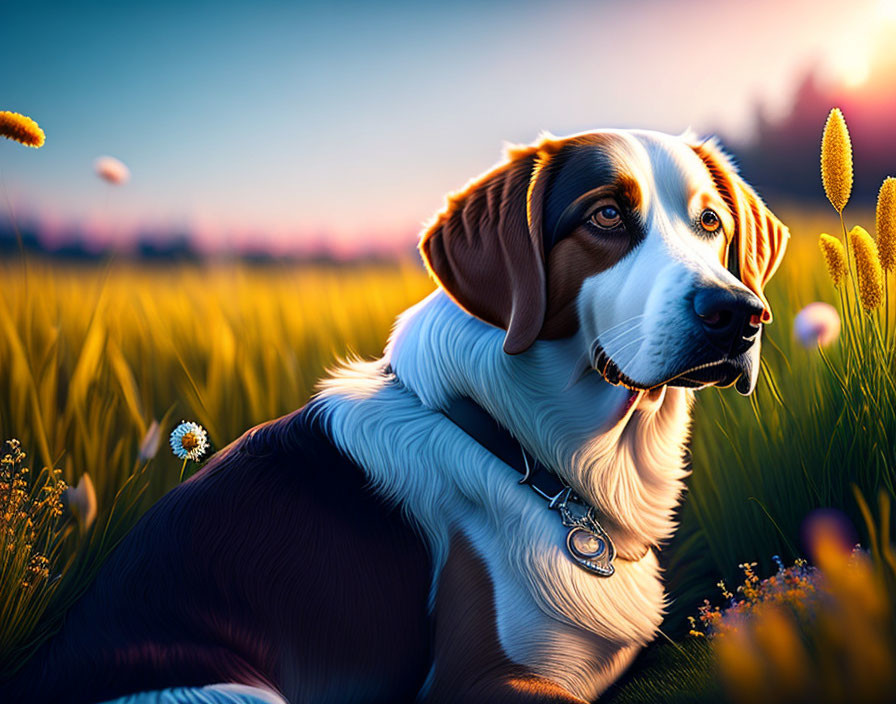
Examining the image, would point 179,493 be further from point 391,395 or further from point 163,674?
point 391,395

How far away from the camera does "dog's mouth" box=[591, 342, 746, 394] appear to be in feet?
7.06

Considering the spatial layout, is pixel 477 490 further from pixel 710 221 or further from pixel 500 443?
pixel 710 221

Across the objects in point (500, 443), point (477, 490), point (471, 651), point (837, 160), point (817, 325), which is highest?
point (837, 160)

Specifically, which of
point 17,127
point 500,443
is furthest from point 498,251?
point 17,127

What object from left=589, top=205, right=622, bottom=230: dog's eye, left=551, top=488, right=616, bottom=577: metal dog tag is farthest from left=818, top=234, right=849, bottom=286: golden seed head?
left=551, top=488, right=616, bottom=577: metal dog tag

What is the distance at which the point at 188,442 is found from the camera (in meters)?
2.97

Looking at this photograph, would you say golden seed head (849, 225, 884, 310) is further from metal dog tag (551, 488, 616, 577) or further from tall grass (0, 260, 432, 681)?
tall grass (0, 260, 432, 681)

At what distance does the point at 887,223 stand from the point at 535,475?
1.36 m

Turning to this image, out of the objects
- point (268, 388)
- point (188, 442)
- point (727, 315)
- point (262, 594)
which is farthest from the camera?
point (268, 388)

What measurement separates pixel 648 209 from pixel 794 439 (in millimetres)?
1120

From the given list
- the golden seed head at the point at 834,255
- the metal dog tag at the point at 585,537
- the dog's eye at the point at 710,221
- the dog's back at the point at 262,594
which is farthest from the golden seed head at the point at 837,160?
the dog's back at the point at 262,594

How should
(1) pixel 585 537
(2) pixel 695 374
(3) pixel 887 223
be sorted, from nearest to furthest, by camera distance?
(2) pixel 695 374, (3) pixel 887 223, (1) pixel 585 537

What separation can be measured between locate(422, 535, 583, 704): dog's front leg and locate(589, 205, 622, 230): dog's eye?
108 cm

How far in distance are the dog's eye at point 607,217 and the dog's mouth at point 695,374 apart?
0.36 m
